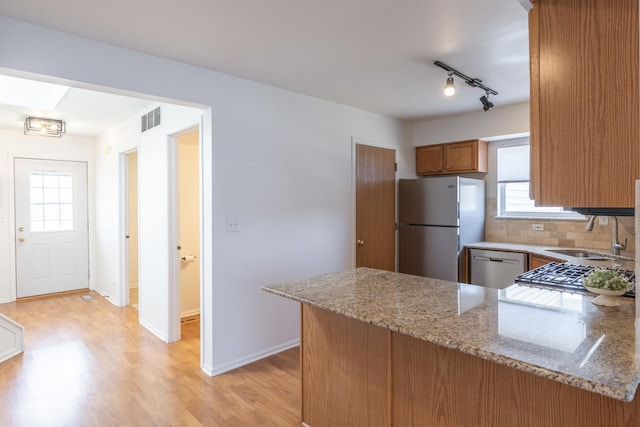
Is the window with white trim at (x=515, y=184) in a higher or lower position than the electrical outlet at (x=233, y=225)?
higher

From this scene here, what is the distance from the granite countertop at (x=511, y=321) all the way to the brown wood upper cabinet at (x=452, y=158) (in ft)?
8.62

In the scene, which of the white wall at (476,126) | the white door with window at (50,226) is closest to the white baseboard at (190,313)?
the white door with window at (50,226)

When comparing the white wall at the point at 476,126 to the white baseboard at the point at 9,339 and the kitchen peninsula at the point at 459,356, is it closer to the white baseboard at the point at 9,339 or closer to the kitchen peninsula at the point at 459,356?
the kitchen peninsula at the point at 459,356

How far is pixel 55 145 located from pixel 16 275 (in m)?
1.92

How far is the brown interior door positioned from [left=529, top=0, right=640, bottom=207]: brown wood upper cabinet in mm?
2822

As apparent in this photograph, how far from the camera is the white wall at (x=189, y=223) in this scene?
4438 millimetres

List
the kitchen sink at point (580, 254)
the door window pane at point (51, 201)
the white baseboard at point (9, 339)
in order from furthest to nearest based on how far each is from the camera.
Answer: the door window pane at point (51, 201) → the kitchen sink at point (580, 254) → the white baseboard at point (9, 339)

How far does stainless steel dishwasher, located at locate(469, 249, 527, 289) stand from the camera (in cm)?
374

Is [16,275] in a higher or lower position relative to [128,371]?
higher

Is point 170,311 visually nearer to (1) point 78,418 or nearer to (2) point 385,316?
(1) point 78,418

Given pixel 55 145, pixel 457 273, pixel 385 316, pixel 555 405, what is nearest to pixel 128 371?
pixel 385 316

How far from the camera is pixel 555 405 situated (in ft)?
4.16

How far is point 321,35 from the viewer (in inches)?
90.4

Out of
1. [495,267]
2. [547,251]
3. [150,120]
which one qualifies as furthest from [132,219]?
[547,251]
